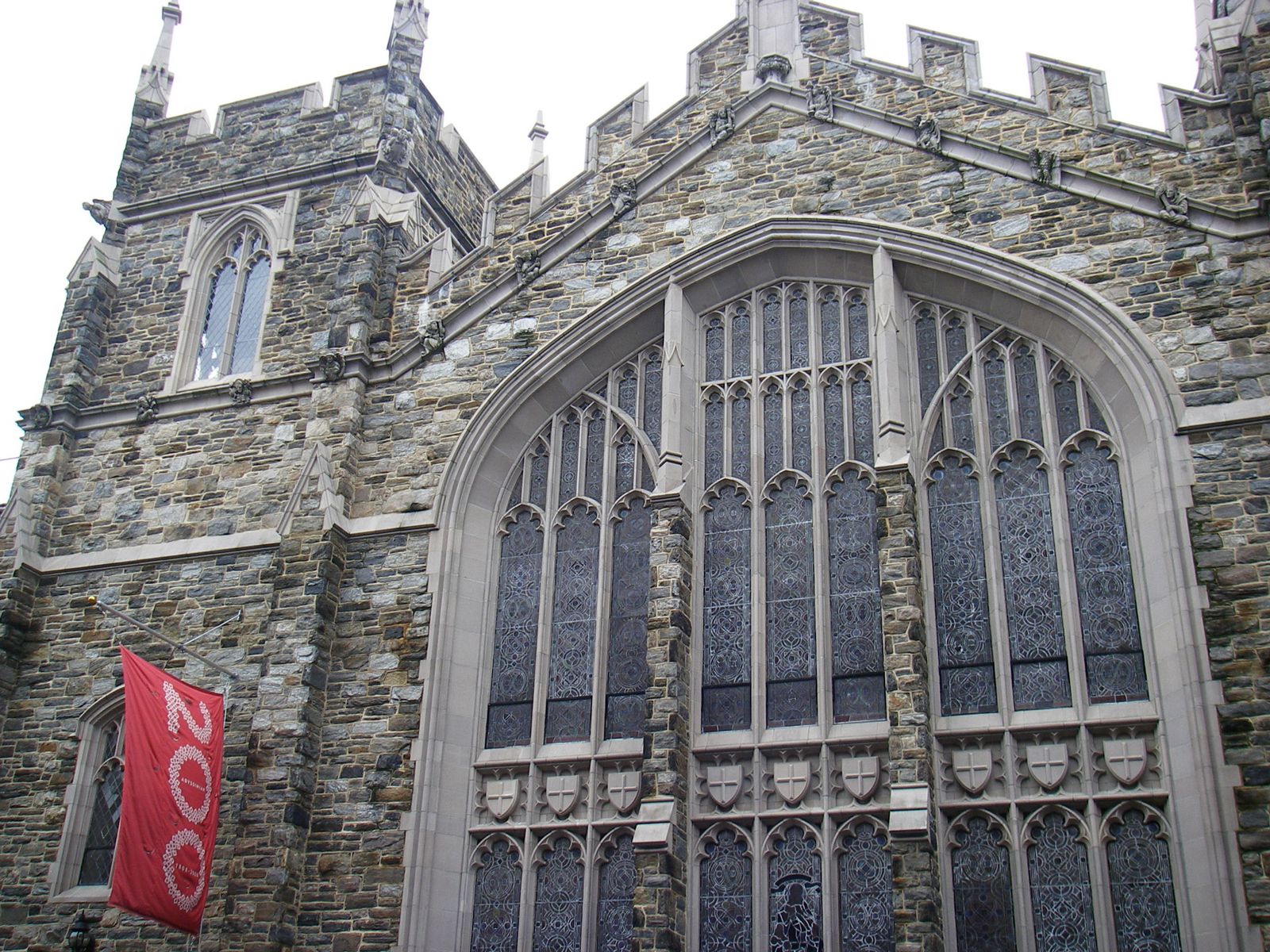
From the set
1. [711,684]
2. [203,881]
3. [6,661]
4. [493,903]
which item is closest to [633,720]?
[711,684]

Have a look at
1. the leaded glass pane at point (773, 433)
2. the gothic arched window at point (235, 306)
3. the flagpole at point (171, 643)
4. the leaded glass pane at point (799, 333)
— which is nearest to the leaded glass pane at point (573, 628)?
the leaded glass pane at point (773, 433)

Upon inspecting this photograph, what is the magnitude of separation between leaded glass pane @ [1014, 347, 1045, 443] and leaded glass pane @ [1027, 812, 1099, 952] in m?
3.95

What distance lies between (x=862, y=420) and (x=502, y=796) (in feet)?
18.3

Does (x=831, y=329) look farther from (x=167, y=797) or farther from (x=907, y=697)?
(x=167, y=797)

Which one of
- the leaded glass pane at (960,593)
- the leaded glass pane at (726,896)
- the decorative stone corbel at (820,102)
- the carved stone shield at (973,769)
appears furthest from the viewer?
the decorative stone corbel at (820,102)

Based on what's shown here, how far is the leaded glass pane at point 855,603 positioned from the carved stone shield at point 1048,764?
4.76 ft

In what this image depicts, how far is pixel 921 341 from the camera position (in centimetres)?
1479

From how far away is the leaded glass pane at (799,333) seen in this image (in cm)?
1522

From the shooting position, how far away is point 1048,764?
40.2ft

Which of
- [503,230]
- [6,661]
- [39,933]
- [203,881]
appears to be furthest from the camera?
[503,230]

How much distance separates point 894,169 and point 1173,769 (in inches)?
289

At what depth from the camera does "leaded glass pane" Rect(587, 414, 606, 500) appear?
608 inches

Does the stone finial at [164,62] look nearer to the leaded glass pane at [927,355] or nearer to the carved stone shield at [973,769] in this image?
the leaded glass pane at [927,355]

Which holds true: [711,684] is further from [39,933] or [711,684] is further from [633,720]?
[39,933]
